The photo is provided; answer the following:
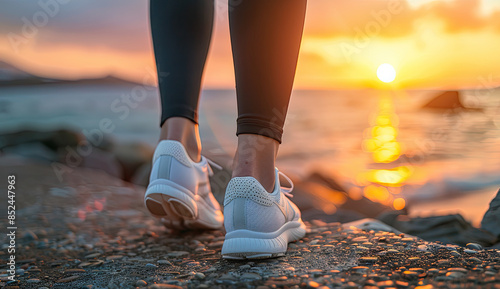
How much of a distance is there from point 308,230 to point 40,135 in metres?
5.75

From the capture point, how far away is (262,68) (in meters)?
1.27

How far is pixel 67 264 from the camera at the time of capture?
1.47 metres

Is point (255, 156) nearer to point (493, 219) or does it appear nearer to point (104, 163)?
point (493, 219)

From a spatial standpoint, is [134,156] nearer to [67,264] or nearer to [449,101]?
[67,264]

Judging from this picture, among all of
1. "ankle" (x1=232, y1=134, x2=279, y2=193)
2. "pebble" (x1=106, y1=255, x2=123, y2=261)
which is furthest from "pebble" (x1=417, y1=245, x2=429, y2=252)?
"pebble" (x1=106, y1=255, x2=123, y2=261)

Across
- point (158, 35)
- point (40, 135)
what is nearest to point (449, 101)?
point (40, 135)

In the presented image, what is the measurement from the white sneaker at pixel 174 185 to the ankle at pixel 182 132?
3cm

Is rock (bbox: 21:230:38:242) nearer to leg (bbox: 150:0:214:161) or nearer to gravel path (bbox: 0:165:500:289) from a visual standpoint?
gravel path (bbox: 0:165:500:289)

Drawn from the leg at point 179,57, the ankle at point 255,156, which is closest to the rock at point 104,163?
the leg at point 179,57

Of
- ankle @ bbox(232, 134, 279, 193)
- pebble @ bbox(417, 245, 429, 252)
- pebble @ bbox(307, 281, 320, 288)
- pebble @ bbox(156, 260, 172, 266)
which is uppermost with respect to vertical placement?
ankle @ bbox(232, 134, 279, 193)

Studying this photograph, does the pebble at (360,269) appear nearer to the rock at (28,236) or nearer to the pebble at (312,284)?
the pebble at (312,284)

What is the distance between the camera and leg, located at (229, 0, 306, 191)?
1258mm

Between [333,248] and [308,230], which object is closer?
[333,248]

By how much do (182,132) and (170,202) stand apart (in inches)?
11.2
